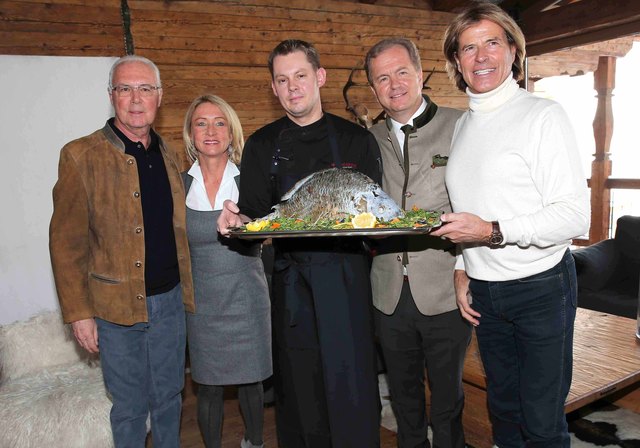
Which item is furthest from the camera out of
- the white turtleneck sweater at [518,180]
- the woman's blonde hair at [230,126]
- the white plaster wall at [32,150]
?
the white plaster wall at [32,150]

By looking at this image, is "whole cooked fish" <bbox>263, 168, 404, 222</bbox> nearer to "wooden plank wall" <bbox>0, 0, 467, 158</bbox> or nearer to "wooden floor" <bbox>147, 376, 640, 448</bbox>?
"wooden floor" <bbox>147, 376, 640, 448</bbox>

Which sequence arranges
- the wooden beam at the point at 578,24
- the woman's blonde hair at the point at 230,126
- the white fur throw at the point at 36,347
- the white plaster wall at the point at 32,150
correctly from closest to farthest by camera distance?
1. the woman's blonde hair at the point at 230,126
2. the white fur throw at the point at 36,347
3. the white plaster wall at the point at 32,150
4. the wooden beam at the point at 578,24

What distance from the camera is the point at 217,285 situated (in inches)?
109

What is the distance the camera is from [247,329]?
2.82 meters

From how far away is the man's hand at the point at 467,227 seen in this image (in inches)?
75.0

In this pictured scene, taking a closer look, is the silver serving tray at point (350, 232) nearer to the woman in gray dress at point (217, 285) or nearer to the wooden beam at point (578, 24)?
the woman in gray dress at point (217, 285)

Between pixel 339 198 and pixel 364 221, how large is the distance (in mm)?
142

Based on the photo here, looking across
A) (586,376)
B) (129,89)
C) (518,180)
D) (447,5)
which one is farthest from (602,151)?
(129,89)

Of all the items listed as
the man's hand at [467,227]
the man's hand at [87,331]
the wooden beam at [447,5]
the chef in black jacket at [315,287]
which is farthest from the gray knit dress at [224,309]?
the wooden beam at [447,5]

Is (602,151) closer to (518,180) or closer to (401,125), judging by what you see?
(401,125)

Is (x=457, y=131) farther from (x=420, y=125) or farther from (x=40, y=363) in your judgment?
(x=40, y=363)

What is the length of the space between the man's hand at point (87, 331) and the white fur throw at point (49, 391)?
0.88 meters

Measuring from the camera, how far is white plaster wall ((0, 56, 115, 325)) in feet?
14.3

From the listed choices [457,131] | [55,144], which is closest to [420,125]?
[457,131]
